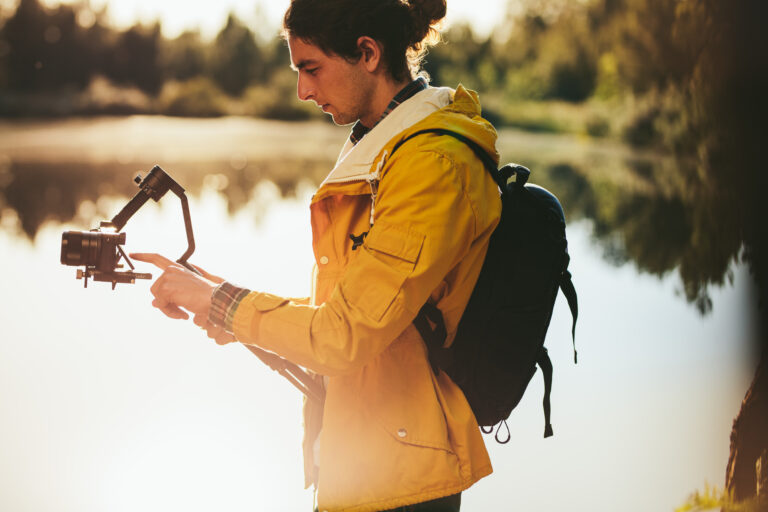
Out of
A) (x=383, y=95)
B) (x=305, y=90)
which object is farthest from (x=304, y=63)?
(x=383, y=95)

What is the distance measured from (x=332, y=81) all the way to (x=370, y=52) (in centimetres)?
10

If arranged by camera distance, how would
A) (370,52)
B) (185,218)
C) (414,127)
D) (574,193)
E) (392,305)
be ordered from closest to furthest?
(392,305), (414,127), (370,52), (185,218), (574,193)

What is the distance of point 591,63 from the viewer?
45656 mm

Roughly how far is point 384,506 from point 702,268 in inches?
126

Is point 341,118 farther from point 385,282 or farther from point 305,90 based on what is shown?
point 385,282

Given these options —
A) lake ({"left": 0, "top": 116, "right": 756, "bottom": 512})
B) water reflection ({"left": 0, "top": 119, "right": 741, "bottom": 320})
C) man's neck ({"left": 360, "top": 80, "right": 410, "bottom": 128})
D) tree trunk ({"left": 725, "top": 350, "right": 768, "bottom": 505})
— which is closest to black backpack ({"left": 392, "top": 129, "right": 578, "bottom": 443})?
man's neck ({"left": 360, "top": 80, "right": 410, "bottom": 128})

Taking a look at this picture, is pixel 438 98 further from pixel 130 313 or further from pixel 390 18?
pixel 130 313

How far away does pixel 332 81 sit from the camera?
1729mm

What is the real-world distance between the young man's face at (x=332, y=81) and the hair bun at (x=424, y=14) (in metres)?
0.16

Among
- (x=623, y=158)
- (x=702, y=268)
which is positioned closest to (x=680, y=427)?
(x=702, y=268)

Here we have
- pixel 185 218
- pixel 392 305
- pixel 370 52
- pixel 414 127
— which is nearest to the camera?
pixel 392 305

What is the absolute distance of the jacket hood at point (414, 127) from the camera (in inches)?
62.7

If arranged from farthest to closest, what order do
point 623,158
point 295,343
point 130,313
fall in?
point 623,158 → point 130,313 → point 295,343

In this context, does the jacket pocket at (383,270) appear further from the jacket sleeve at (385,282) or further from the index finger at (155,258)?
the index finger at (155,258)
